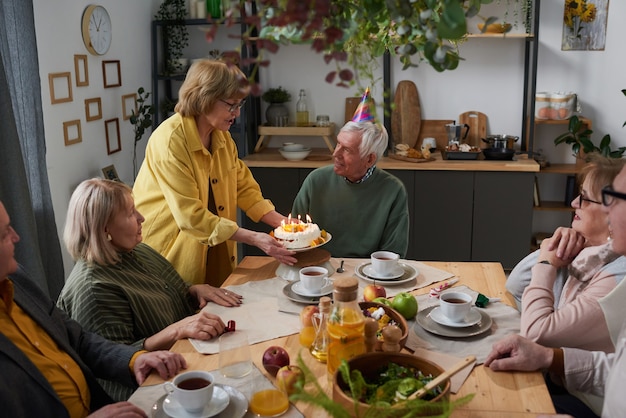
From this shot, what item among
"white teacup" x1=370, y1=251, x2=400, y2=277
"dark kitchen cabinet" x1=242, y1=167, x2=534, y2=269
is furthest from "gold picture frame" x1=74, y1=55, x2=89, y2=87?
"white teacup" x1=370, y1=251, x2=400, y2=277

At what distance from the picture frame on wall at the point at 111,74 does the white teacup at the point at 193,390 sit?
9.57ft

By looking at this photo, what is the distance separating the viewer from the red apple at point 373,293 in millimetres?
2039

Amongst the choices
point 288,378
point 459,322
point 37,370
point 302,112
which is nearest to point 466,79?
point 302,112

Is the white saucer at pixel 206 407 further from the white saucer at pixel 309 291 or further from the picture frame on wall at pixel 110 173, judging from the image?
the picture frame on wall at pixel 110 173

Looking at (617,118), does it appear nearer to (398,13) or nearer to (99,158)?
(99,158)

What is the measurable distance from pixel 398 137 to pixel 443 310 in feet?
10.3

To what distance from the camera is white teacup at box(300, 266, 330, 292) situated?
2.12 metres

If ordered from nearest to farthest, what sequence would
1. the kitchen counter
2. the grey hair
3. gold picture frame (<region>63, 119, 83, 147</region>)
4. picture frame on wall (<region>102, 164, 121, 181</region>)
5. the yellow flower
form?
the grey hair → gold picture frame (<region>63, 119, 83, 147</region>) → picture frame on wall (<region>102, 164, 121, 181</region>) → the kitchen counter → the yellow flower

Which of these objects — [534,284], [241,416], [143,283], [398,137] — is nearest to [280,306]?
[143,283]

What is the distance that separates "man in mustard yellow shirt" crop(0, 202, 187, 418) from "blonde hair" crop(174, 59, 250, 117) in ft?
3.59

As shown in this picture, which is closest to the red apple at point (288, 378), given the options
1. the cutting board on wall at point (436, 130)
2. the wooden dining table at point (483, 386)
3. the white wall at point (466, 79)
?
the wooden dining table at point (483, 386)

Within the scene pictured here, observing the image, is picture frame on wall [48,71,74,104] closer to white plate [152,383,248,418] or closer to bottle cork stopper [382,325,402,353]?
white plate [152,383,248,418]

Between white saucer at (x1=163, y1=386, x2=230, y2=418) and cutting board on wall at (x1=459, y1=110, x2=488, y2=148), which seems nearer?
white saucer at (x1=163, y1=386, x2=230, y2=418)

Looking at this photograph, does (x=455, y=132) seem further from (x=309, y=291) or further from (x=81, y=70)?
(x=309, y=291)
